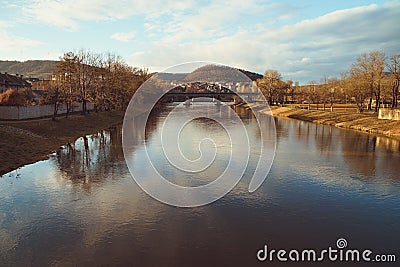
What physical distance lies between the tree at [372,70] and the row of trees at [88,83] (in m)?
42.5

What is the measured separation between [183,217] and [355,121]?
43.4 meters

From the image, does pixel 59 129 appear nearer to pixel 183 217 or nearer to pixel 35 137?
pixel 35 137

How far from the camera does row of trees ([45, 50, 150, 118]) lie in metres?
43.6

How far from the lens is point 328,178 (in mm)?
19750

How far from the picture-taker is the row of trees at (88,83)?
143 ft

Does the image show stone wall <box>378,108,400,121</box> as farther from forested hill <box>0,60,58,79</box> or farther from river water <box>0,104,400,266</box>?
forested hill <box>0,60,58,79</box>

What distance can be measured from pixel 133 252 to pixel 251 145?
73.4 feet

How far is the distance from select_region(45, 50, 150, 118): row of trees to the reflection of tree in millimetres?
9263

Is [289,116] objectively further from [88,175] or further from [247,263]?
[247,263]

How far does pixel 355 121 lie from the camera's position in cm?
4912

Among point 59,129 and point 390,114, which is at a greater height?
point 390,114

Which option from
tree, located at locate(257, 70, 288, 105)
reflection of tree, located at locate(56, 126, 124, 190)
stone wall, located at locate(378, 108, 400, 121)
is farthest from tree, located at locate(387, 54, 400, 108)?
reflection of tree, located at locate(56, 126, 124, 190)

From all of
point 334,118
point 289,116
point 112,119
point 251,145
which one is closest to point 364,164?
point 251,145

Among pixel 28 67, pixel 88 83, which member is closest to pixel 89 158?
pixel 88 83
